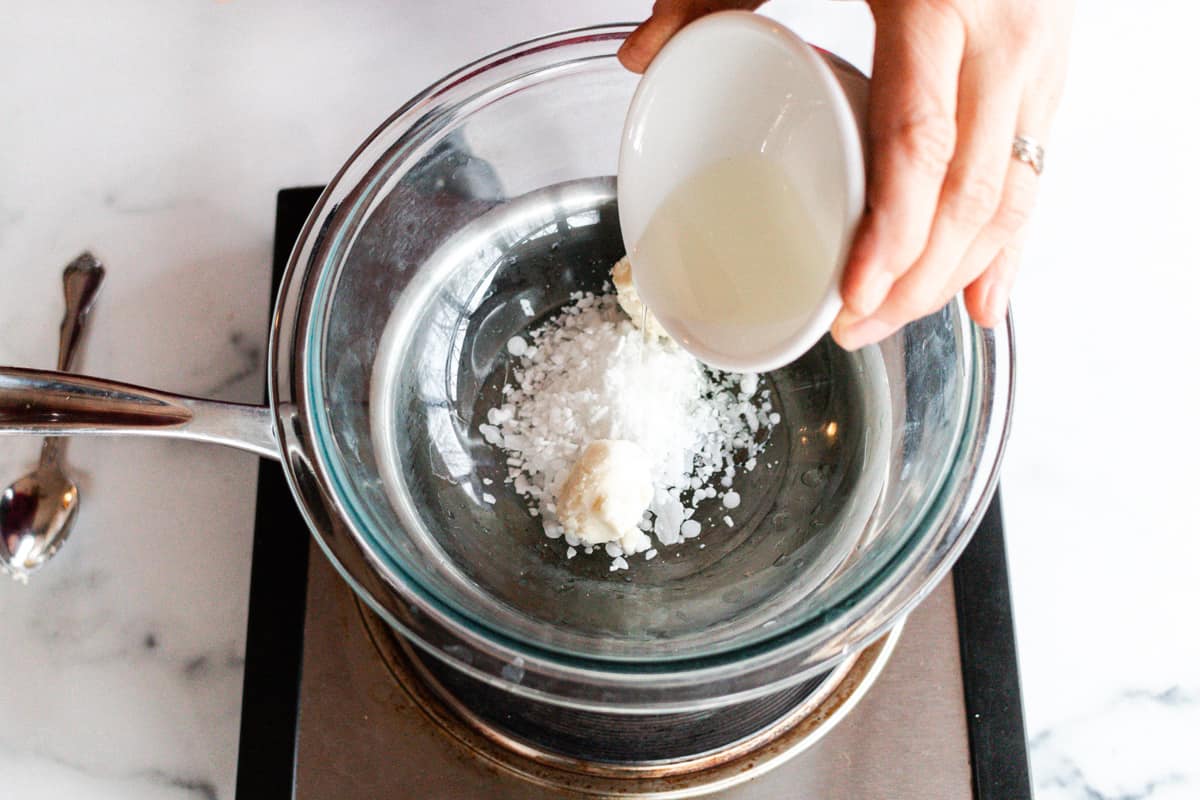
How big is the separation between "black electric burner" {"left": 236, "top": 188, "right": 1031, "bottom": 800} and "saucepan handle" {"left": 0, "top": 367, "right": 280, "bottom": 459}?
0.20 metres

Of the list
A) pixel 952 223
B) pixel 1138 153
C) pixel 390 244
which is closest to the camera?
pixel 952 223

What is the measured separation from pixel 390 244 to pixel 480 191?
12 centimetres

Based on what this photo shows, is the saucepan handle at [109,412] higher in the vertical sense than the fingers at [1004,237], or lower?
lower

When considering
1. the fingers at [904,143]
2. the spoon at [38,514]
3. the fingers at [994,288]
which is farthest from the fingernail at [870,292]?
the spoon at [38,514]

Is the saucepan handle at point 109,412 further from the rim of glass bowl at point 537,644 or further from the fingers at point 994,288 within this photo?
the fingers at point 994,288

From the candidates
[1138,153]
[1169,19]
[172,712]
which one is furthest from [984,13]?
[172,712]

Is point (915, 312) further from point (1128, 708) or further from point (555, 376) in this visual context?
point (1128, 708)

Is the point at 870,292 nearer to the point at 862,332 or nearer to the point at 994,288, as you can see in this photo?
the point at 862,332

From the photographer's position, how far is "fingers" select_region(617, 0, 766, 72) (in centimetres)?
75

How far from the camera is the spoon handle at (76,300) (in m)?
1.01

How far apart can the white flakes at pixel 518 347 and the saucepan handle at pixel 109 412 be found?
276 millimetres

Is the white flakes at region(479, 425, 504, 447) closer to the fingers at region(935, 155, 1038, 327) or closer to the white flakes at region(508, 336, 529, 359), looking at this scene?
the white flakes at region(508, 336, 529, 359)

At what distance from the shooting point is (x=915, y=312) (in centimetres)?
64

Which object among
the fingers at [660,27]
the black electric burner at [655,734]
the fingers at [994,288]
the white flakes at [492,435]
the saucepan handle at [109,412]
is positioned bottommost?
the black electric burner at [655,734]
